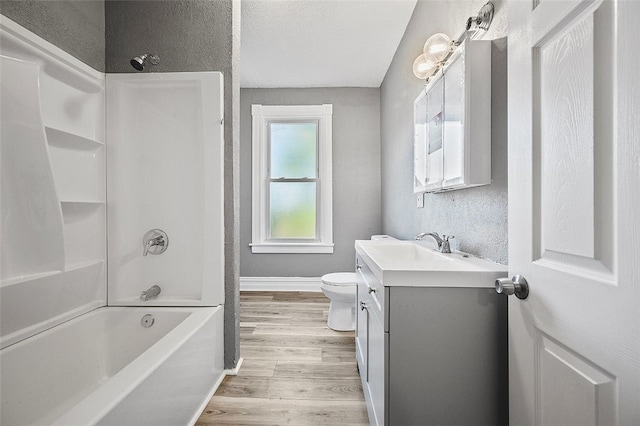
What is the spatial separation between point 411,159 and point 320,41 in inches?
54.0

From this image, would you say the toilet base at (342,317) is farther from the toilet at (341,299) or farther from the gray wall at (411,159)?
the gray wall at (411,159)

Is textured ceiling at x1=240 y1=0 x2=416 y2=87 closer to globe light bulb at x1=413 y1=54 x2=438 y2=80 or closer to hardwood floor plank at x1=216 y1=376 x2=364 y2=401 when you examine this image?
globe light bulb at x1=413 y1=54 x2=438 y2=80

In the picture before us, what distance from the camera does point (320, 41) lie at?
9.72 feet

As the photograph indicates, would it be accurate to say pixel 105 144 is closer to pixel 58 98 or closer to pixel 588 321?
pixel 58 98

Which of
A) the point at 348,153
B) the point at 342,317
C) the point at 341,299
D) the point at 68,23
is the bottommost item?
the point at 342,317

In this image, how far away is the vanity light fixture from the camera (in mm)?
1386

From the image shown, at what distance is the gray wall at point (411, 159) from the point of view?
1311 mm

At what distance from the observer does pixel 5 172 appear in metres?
1.35

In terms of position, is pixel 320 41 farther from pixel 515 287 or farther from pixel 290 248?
pixel 515 287

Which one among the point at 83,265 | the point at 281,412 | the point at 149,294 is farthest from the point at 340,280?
the point at 83,265

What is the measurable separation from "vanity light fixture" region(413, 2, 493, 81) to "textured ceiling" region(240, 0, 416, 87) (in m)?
0.89

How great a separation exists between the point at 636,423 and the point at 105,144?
2.46 meters

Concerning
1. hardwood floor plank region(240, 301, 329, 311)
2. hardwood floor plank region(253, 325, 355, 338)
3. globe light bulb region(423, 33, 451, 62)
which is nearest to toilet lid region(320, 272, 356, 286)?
hardwood floor plank region(253, 325, 355, 338)

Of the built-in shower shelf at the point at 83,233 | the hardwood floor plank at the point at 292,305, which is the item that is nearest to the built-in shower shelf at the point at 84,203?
the built-in shower shelf at the point at 83,233
